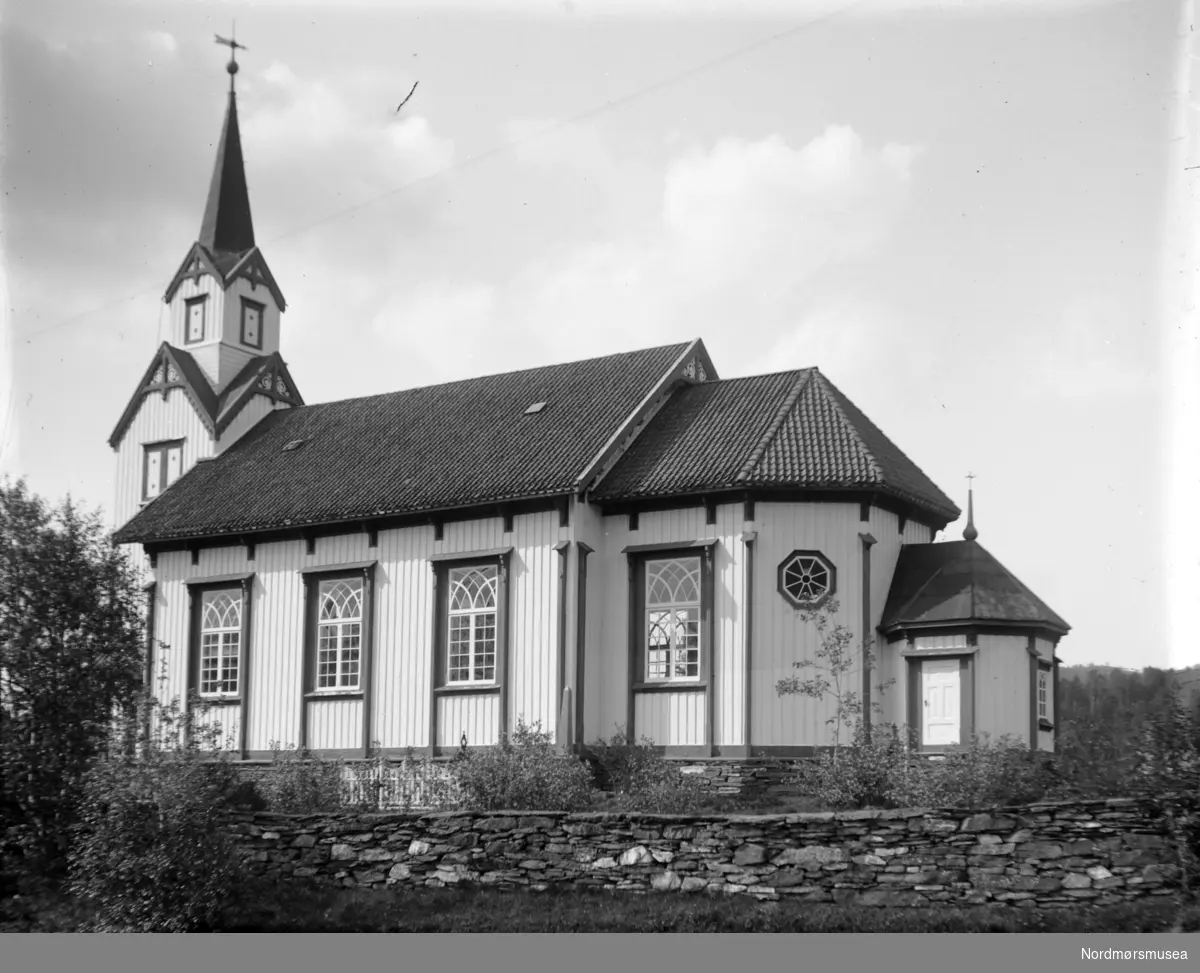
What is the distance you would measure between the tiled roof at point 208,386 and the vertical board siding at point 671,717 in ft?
50.1

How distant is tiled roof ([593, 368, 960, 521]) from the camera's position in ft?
93.9

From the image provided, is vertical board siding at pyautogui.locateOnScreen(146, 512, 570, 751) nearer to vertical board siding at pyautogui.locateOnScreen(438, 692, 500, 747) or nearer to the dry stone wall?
vertical board siding at pyautogui.locateOnScreen(438, 692, 500, 747)

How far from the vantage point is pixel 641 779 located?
26000 mm

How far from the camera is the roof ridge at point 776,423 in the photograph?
93.7ft

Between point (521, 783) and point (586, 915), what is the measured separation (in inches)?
160

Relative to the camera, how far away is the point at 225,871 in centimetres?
1994

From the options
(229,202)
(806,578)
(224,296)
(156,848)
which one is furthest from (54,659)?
(229,202)

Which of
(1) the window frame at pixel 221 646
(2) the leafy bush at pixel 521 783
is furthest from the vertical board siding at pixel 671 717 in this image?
(1) the window frame at pixel 221 646

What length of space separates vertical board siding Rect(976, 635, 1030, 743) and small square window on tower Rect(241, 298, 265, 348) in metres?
22.4

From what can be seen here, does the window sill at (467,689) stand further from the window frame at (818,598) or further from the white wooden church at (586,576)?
the window frame at (818,598)

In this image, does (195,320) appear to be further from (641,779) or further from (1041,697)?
(1041,697)

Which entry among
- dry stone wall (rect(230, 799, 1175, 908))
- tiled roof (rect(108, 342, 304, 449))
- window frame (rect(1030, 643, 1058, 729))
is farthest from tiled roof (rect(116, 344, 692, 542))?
dry stone wall (rect(230, 799, 1175, 908))

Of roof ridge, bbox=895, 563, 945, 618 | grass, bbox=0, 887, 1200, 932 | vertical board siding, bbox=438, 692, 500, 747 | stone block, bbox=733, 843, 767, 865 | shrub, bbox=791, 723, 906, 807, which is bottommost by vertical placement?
grass, bbox=0, 887, 1200, 932

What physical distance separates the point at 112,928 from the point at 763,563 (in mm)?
13288
